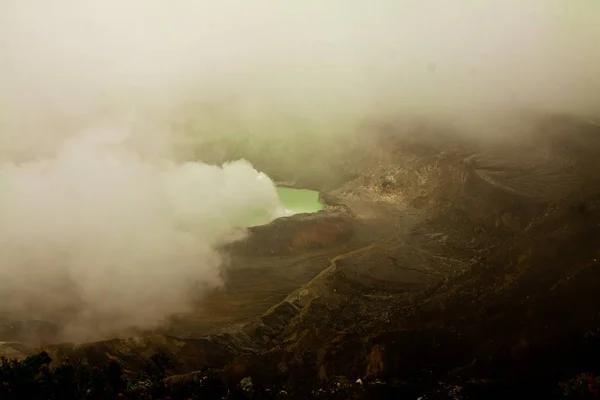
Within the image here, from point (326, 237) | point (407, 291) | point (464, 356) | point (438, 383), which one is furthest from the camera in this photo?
point (326, 237)

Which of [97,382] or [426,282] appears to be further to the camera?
[426,282]

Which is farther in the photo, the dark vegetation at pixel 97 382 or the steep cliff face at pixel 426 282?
the steep cliff face at pixel 426 282

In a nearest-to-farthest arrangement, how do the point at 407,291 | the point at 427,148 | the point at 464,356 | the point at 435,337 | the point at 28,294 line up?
the point at 464,356 → the point at 435,337 → the point at 407,291 → the point at 28,294 → the point at 427,148

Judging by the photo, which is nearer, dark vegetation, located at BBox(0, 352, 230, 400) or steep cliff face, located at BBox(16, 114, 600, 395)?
dark vegetation, located at BBox(0, 352, 230, 400)

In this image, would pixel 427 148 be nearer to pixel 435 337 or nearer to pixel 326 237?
pixel 326 237

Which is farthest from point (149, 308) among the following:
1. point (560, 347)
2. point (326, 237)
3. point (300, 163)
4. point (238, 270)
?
point (300, 163)

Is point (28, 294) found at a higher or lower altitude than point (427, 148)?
lower

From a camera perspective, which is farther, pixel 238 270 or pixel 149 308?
pixel 238 270

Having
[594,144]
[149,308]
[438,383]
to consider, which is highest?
[594,144]
